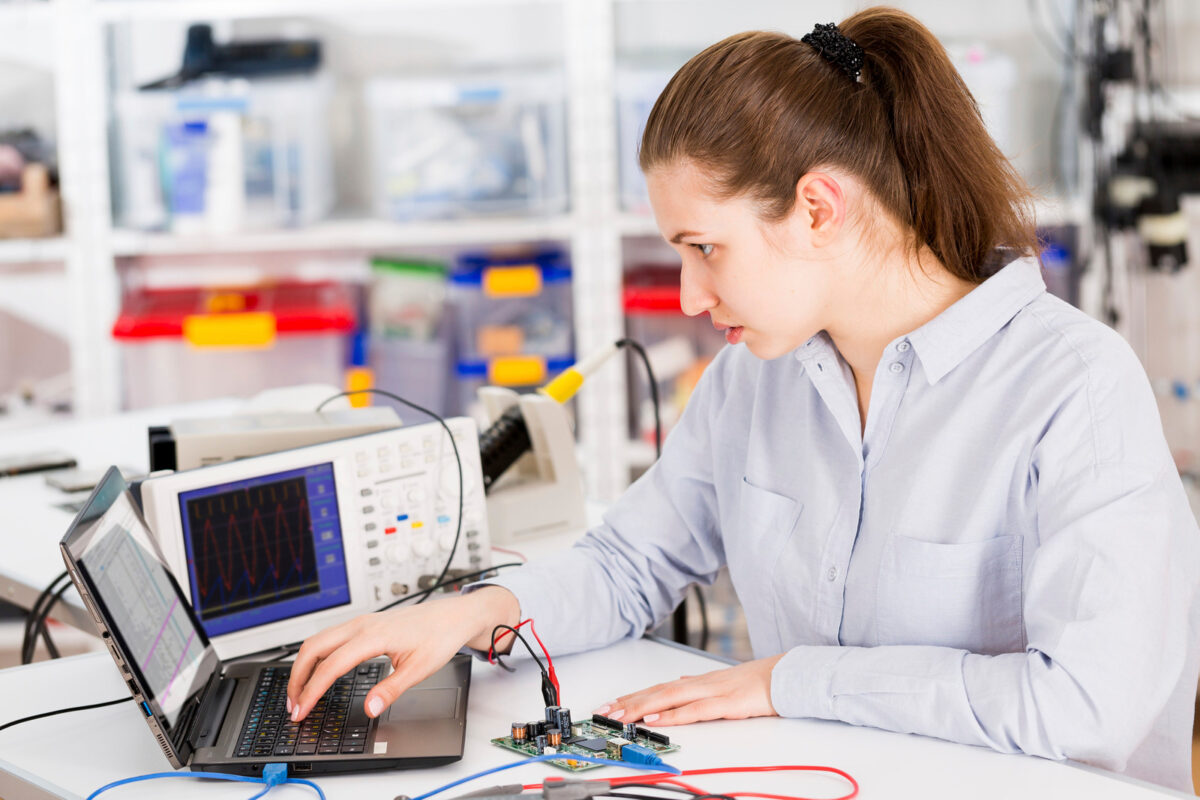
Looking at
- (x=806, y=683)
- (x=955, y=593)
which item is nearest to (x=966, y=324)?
(x=955, y=593)

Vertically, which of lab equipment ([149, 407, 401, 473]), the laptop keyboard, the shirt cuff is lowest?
the laptop keyboard

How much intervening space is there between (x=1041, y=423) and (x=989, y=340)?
0.37ft

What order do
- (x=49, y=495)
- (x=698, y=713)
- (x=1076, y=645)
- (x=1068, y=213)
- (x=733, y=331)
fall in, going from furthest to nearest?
(x=1068, y=213) < (x=49, y=495) < (x=733, y=331) < (x=698, y=713) < (x=1076, y=645)

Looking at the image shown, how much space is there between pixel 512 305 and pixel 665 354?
1.24ft

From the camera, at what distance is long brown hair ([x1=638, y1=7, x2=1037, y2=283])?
1.06 m

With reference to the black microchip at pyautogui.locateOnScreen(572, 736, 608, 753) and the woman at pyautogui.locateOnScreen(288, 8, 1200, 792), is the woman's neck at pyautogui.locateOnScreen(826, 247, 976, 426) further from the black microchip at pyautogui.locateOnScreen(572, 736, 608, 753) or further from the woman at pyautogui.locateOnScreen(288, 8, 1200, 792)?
the black microchip at pyautogui.locateOnScreen(572, 736, 608, 753)

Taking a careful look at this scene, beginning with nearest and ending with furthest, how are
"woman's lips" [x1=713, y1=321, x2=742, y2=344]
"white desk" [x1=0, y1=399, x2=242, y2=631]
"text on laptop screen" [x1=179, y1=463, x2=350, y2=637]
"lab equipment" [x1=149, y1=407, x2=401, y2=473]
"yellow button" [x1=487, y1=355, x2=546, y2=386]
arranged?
"woman's lips" [x1=713, y1=321, x2=742, y2=344], "text on laptop screen" [x1=179, y1=463, x2=350, y2=637], "lab equipment" [x1=149, y1=407, x2=401, y2=473], "white desk" [x1=0, y1=399, x2=242, y2=631], "yellow button" [x1=487, y1=355, x2=546, y2=386]

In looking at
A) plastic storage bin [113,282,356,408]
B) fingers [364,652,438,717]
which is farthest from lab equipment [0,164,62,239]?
fingers [364,652,438,717]

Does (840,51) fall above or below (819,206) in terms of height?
above

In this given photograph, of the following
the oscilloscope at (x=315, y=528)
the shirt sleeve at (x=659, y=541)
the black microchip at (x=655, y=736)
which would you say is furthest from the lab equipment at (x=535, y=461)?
the black microchip at (x=655, y=736)

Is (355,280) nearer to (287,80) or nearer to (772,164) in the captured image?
(287,80)

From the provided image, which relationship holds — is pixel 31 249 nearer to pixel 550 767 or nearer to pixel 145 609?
pixel 145 609

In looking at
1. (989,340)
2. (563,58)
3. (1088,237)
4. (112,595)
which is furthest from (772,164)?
(563,58)

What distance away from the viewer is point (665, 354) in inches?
111
